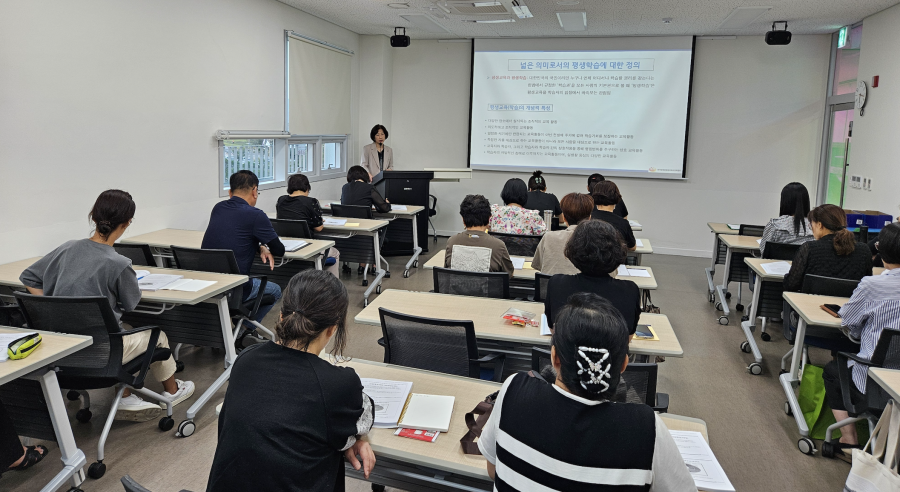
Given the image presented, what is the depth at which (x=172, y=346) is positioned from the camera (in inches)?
157

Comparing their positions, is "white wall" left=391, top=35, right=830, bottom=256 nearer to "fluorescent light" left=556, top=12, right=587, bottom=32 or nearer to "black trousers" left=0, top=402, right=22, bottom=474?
"fluorescent light" left=556, top=12, right=587, bottom=32

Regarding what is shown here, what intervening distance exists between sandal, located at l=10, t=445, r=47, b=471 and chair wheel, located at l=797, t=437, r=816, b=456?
374cm

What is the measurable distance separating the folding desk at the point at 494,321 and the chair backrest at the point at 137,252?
5.64 ft

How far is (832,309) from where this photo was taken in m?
3.23

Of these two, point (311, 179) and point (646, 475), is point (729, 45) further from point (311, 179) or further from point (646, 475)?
point (646, 475)

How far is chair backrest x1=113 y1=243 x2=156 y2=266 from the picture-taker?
393cm

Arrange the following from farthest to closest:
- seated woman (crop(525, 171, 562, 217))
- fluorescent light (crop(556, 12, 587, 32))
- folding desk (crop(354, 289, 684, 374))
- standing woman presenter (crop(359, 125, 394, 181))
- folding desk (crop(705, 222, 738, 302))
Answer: standing woman presenter (crop(359, 125, 394, 181)) < fluorescent light (crop(556, 12, 587, 32)) < seated woman (crop(525, 171, 562, 217)) < folding desk (crop(705, 222, 738, 302)) < folding desk (crop(354, 289, 684, 374))

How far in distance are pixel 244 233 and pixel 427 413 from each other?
2.59 metres

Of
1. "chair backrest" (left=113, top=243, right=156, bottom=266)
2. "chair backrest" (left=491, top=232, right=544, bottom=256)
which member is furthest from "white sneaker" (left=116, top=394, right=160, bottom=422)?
"chair backrest" (left=491, top=232, right=544, bottom=256)

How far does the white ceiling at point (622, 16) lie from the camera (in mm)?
6078

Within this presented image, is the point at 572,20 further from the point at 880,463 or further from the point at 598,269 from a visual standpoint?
the point at 880,463

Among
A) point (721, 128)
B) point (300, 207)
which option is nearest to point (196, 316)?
point (300, 207)

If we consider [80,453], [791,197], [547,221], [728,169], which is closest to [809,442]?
[791,197]

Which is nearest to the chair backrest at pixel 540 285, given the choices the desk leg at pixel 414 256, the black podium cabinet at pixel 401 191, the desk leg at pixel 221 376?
the desk leg at pixel 221 376
